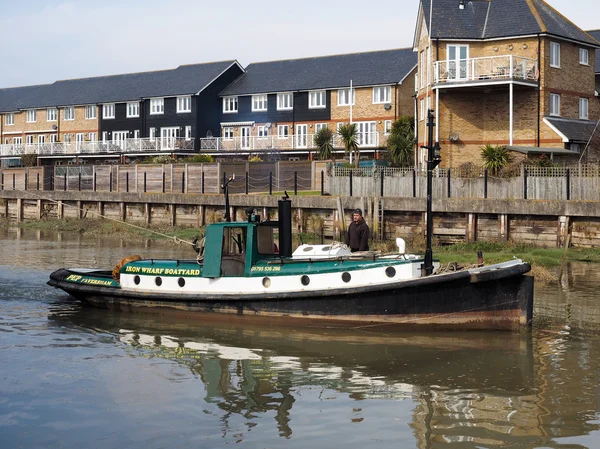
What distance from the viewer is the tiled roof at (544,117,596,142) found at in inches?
1619

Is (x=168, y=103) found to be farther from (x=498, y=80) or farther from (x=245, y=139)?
(x=498, y=80)

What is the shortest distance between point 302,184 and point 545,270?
22461mm

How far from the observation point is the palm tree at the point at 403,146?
160ft

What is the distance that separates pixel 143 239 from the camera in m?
40.0

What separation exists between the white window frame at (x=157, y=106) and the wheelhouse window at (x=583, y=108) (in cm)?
3815

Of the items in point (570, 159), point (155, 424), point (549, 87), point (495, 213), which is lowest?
point (155, 424)

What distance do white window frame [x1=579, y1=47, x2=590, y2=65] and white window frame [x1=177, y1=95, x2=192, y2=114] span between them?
3462 cm

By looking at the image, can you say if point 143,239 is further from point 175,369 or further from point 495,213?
point 175,369

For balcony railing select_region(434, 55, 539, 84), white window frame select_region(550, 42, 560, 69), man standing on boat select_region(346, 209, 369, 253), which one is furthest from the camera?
white window frame select_region(550, 42, 560, 69)

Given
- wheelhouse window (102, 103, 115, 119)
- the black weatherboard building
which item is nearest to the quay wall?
the black weatherboard building

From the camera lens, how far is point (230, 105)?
70.8 m

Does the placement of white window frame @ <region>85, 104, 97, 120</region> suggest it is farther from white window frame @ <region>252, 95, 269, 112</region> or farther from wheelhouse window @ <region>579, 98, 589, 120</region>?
wheelhouse window @ <region>579, 98, 589, 120</region>

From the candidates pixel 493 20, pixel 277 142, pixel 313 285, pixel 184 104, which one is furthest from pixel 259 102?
pixel 313 285

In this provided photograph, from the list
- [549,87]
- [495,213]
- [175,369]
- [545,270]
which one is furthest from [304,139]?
[175,369]
